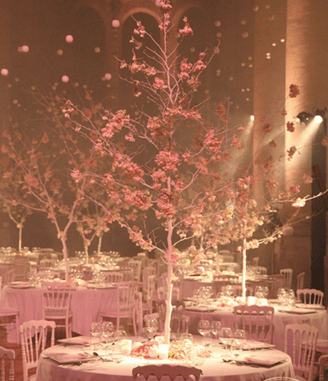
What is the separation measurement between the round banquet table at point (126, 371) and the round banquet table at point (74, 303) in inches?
161

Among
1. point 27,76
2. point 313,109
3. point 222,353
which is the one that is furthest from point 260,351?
point 27,76

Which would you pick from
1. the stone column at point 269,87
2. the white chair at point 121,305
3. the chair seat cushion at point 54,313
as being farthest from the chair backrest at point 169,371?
the stone column at point 269,87

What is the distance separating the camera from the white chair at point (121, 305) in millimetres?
8328

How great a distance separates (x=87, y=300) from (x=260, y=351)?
4276mm

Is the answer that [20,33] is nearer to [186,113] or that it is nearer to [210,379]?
[186,113]

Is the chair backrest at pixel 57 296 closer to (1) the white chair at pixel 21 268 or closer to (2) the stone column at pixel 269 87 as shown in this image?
(1) the white chair at pixel 21 268

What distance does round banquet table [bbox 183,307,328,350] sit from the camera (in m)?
6.90

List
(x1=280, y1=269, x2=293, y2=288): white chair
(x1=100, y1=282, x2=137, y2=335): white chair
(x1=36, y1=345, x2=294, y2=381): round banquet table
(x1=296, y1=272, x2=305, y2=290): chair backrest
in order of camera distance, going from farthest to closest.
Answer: (x1=280, y1=269, x2=293, y2=288): white chair → (x1=296, y1=272, x2=305, y2=290): chair backrest → (x1=100, y1=282, x2=137, y2=335): white chair → (x1=36, y1=345, x2=294, y2=381): round banquet table

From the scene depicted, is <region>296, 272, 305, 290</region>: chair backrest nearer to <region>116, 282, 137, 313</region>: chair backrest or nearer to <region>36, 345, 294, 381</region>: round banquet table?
<region>116, 282, 137, 313</region>: chair backrest

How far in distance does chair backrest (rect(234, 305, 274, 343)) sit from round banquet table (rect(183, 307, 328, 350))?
0.36 ft

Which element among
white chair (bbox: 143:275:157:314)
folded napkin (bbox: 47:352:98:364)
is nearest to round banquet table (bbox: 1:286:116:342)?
A: white chair (bbox: 143:275:157:314)

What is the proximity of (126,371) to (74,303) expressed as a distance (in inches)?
183

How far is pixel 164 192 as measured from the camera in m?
4.48

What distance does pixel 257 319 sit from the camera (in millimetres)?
6312
